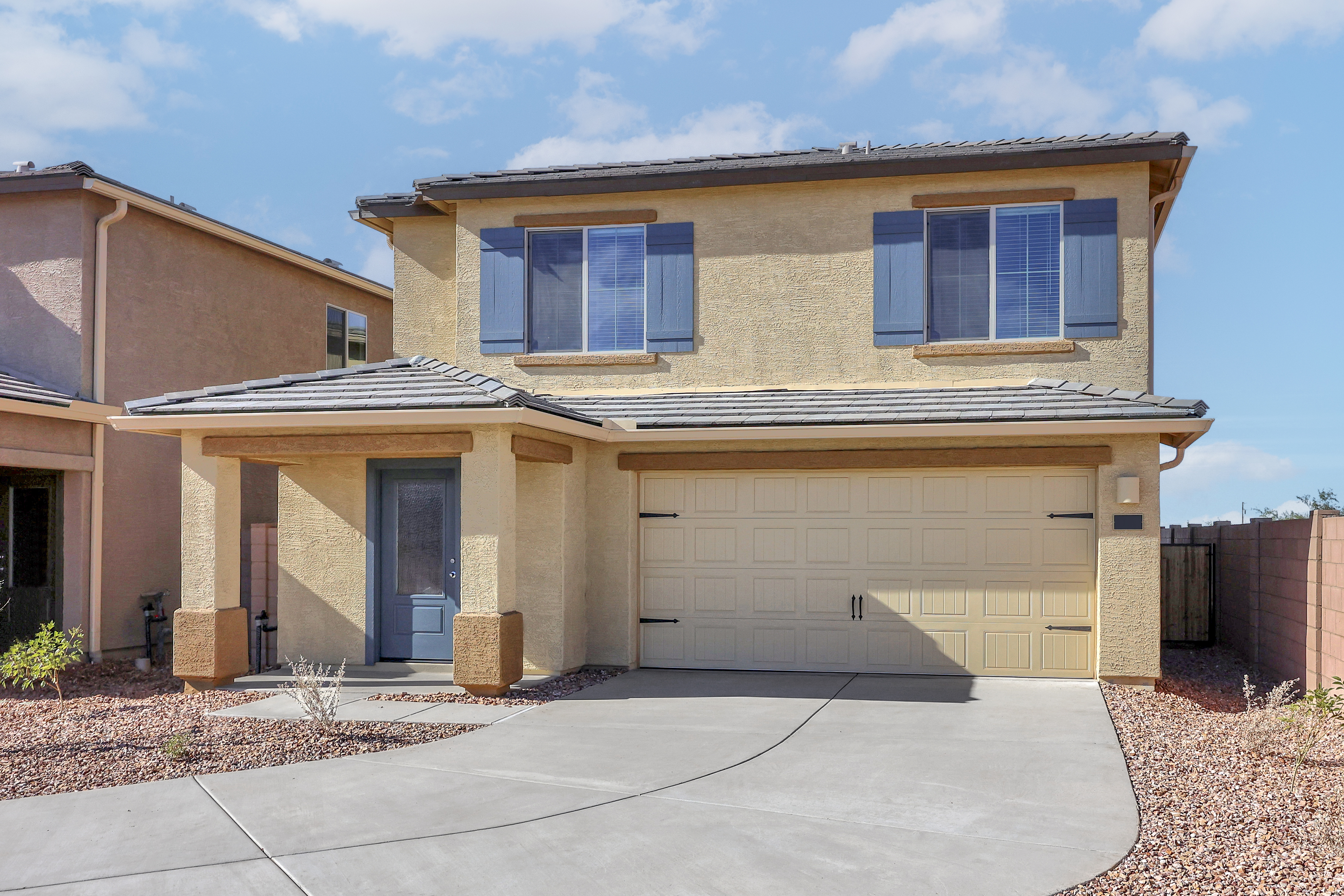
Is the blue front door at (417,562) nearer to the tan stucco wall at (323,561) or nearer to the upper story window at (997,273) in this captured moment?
the tan stucco wall at (323,561)

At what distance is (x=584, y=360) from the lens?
12.7 metres

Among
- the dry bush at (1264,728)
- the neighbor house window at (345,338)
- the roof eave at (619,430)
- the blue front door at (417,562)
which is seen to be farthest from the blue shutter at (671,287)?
the neighbor house window at (345,338)

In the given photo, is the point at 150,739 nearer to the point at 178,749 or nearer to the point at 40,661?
the point at 178,749

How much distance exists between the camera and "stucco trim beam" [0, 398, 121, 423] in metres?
11.8

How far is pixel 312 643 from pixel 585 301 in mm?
5005

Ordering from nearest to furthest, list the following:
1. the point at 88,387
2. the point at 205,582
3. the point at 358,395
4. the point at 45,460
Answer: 1. the point at 358,395
2. the point at 205,582
3. the point at 45,460
4. the point at 88,387

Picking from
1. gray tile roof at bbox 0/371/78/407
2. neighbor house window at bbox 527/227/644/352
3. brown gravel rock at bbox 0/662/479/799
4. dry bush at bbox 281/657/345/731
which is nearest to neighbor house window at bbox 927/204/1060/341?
neighbor house window at bbox 527/227/644/352

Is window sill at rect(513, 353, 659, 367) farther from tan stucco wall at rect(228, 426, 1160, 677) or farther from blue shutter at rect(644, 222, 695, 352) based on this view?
tan stucco wall at rect(228, 426, 1160, 677)

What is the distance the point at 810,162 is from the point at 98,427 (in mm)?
9123

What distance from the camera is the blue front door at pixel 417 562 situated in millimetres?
12023

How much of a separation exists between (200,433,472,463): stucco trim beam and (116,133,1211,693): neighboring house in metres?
0.03

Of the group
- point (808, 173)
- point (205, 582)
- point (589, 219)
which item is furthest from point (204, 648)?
point (808, 173)

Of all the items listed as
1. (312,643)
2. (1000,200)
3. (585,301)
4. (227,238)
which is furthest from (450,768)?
(227,238)

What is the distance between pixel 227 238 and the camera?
15664 millimetres
